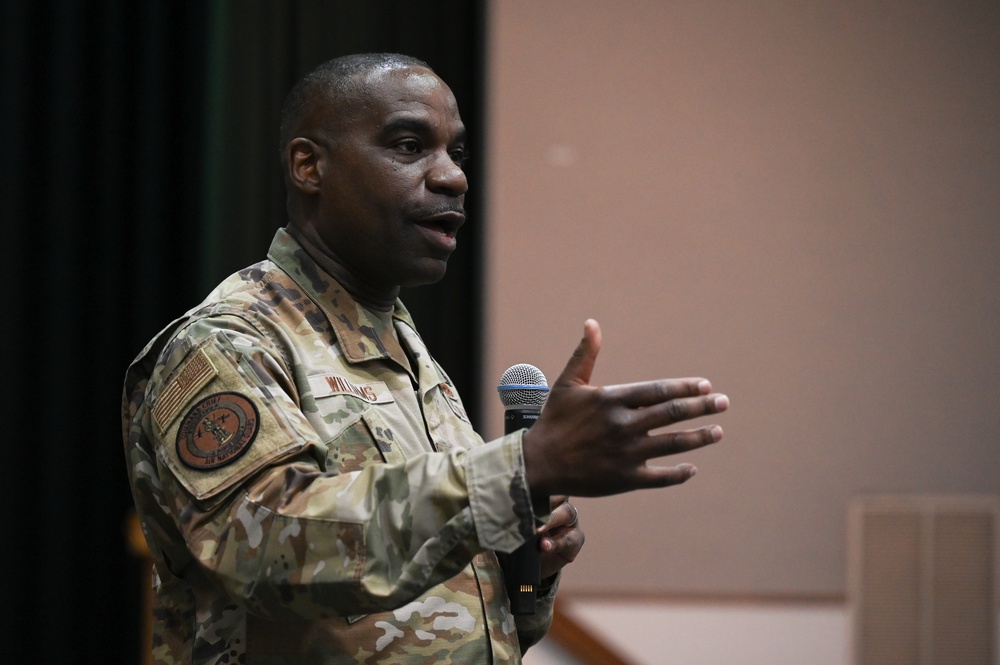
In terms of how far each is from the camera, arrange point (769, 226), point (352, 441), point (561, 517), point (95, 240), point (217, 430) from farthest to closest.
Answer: point (769, 226), point (95, 240), point (561, 517), point (352, 441), point (217, 430)

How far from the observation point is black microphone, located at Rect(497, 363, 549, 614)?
146cm

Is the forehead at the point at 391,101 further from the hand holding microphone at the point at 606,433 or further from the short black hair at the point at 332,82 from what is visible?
the hand holding microphone at the point at 606,433

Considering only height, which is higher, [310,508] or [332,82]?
[332,82]

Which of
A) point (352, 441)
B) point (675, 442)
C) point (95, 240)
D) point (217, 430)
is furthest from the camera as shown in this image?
point (95, 240)

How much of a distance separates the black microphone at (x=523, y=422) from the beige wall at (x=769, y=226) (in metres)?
2.81

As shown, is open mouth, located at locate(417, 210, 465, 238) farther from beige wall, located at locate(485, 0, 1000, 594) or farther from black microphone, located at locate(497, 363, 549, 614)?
beige wall, located at locate(485, 0, 1000, 594)

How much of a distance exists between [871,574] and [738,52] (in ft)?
6.92

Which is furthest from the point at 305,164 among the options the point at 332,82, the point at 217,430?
the point at 217,430

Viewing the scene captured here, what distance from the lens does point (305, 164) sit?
1674 millimetres

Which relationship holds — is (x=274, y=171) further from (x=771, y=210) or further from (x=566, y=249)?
(x=771, y=210)

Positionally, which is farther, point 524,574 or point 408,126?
point 408,126

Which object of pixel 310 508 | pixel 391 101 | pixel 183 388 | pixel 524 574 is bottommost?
pixel 524 574

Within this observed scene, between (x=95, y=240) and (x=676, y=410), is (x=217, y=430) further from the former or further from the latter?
(x=95, y=240)

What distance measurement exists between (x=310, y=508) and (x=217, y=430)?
16cm
